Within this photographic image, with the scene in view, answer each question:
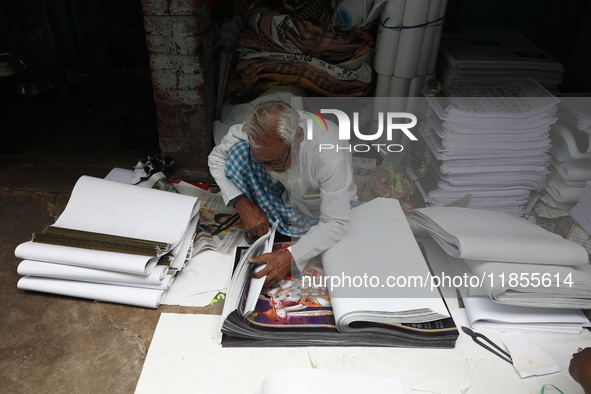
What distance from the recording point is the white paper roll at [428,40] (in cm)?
251

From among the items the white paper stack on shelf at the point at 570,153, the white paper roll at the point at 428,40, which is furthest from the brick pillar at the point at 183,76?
the white paper stack on shelf at the point at 570,153

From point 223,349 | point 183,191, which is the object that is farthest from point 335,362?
point 183,191

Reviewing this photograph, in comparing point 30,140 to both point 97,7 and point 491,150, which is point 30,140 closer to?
point 97,7

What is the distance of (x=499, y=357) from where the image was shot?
1.72 m

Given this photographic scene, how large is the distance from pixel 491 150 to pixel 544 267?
699 mm

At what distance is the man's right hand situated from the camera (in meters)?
2.16

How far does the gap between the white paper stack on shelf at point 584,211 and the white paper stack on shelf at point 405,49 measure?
40.6 inches

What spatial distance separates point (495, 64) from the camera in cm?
257

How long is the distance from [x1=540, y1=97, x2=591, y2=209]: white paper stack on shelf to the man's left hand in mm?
1438

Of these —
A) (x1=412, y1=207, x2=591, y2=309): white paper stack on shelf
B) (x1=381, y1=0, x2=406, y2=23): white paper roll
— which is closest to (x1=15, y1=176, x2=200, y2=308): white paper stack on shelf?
(x1=412, y1=207, x2=591, y2=309): white paper stack on shelf

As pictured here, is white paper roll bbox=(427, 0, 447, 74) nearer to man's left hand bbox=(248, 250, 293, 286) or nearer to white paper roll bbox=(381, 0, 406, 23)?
white paper roll bbox=(381, 0, 406, 23)

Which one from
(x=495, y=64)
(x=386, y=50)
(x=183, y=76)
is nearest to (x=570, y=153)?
(x=495, y=64)

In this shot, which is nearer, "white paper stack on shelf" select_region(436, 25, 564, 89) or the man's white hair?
the man's white hair

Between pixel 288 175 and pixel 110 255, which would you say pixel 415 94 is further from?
pixel 110 255
